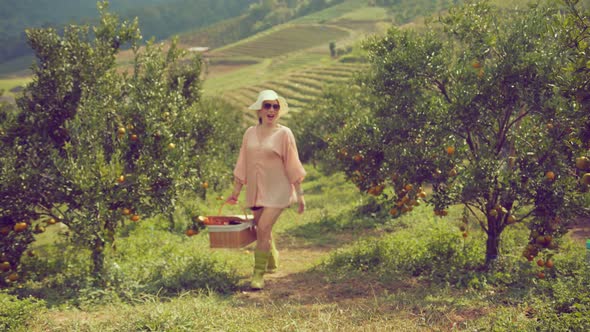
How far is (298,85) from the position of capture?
6456cm

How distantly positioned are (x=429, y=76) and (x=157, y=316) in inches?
218

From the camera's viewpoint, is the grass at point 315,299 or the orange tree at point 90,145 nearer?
the grass at point 315,299

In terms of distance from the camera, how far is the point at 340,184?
81.5 ft

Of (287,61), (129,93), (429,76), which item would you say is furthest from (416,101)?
(287,61)

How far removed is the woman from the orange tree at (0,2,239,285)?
4.10 feet

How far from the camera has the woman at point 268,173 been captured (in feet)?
23.9

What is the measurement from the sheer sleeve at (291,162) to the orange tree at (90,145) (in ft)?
5.63

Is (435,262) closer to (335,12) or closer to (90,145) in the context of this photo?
(90,145)

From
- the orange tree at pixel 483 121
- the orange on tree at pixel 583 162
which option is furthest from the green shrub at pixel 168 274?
the orange on tree at pixel 583 162

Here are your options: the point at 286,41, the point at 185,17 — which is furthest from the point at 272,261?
the point at 185,17

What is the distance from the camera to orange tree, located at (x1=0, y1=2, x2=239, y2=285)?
23.4 ft

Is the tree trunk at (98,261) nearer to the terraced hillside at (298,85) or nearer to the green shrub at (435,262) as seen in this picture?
the green shrub at (435,262)

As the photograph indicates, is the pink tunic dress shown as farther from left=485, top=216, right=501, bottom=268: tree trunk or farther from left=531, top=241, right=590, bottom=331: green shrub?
left=531, top=241, right=590, bottom=331: green shrub

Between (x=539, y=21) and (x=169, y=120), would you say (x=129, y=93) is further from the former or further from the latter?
(x=539, y=21)
